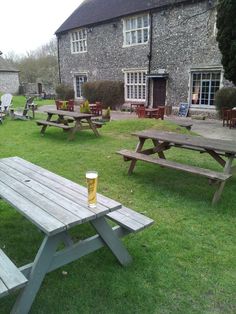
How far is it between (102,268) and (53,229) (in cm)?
92

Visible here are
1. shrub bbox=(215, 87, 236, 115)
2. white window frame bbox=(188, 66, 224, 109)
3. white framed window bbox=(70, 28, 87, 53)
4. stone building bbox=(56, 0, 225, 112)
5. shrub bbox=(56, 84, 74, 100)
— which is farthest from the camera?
shrub bbox=(56, 84, 74, 100)

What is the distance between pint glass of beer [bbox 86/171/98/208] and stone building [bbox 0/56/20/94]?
35396mm

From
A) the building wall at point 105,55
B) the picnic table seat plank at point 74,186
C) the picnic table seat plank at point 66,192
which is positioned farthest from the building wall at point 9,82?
the picnic table seat plank at point 66,192

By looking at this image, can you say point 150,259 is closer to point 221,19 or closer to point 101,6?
point 221,19

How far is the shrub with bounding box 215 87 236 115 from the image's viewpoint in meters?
13.0

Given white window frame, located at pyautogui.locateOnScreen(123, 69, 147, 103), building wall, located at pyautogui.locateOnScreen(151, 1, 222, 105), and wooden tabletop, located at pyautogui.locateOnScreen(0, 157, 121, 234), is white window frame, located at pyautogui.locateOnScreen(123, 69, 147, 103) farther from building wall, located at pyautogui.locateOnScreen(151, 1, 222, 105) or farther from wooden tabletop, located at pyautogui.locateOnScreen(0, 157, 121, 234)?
wooden tabletop, located at pyautogui.locateOnScreen(0, 157, 121, 234)

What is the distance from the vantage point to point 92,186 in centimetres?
227

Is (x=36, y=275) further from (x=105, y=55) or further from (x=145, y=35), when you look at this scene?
(x=105, y=55)

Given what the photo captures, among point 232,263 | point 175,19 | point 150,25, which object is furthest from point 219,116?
point 232,263

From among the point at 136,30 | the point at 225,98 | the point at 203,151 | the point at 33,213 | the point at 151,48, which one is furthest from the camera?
the point at 136,30

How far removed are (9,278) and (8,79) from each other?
36626mm

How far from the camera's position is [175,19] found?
14969 mm

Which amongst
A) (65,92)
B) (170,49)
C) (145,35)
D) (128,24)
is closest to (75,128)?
(170,49)

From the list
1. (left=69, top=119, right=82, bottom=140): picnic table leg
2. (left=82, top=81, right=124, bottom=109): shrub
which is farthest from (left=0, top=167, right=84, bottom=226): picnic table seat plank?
(left=82, top=81, right=124, bottom=109): shrub
